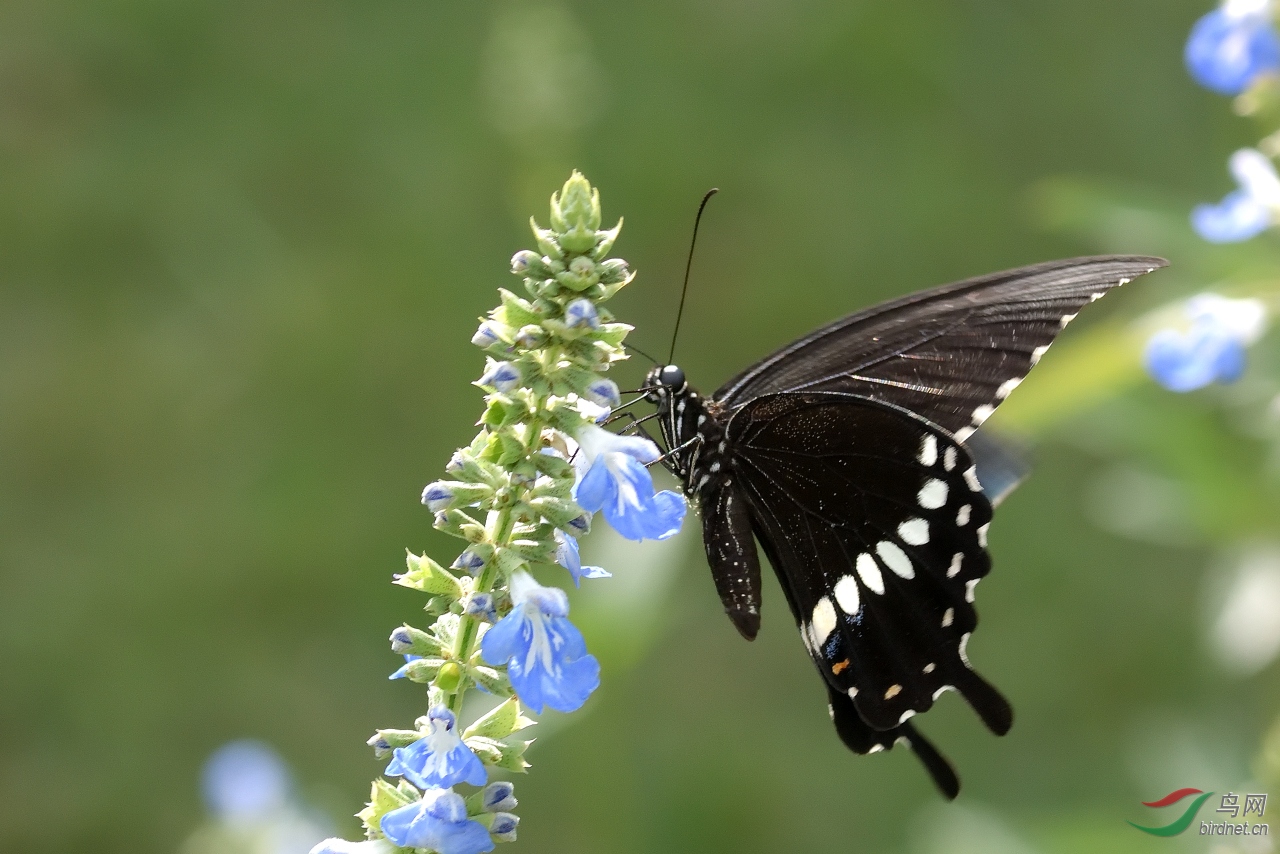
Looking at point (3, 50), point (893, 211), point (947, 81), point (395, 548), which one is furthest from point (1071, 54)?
point (3, 50)

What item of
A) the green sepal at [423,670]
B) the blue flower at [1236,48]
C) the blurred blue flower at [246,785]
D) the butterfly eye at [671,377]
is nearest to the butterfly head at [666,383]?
the butterfly eye at [671,377]

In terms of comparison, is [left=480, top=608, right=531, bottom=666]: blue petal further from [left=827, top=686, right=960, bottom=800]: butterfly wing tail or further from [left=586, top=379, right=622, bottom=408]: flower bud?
[left=827, top=686, right=960, bottom=800]: butterfly wing tail

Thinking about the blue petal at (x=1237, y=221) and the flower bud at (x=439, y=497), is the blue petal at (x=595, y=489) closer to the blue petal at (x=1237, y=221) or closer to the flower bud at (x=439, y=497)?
the flower bud at (x=439, y=497)

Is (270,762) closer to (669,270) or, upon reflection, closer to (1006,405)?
(1006,405)

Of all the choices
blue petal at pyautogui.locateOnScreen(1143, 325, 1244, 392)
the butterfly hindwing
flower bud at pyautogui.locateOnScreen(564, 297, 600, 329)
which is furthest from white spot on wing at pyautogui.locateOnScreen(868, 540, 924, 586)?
flower bud at pyautogui.locateOnScreen(564, 297, 600, 329)

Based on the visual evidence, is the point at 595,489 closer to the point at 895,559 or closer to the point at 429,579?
the point at 429,579
